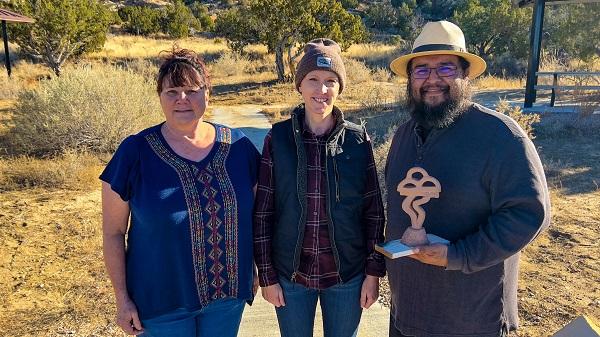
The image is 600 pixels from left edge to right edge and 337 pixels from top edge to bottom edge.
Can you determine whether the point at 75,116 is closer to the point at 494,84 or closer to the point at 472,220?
the point at 472,220

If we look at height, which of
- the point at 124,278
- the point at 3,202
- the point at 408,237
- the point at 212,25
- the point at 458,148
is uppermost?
the point at 212,25

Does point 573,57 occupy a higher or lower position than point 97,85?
higher

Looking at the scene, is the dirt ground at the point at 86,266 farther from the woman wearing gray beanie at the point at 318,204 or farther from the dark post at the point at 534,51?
the dark post at the point at 534,51

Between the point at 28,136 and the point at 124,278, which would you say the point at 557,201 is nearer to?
the point at 124,278

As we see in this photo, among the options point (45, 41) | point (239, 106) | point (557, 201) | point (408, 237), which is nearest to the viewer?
point (408, 237)

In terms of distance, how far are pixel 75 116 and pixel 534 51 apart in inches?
396

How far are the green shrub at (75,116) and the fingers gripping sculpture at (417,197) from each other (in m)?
7.42

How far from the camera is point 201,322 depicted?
2.23 meters

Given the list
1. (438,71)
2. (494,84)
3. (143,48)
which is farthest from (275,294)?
(143,48)

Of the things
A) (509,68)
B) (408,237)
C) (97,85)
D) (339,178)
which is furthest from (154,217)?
(509,68)

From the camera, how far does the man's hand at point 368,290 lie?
232 cm

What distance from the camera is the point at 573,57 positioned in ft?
57.3

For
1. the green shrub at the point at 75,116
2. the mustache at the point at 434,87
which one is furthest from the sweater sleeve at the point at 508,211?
the green shrub at the point at 75,116

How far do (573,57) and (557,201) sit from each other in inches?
532
